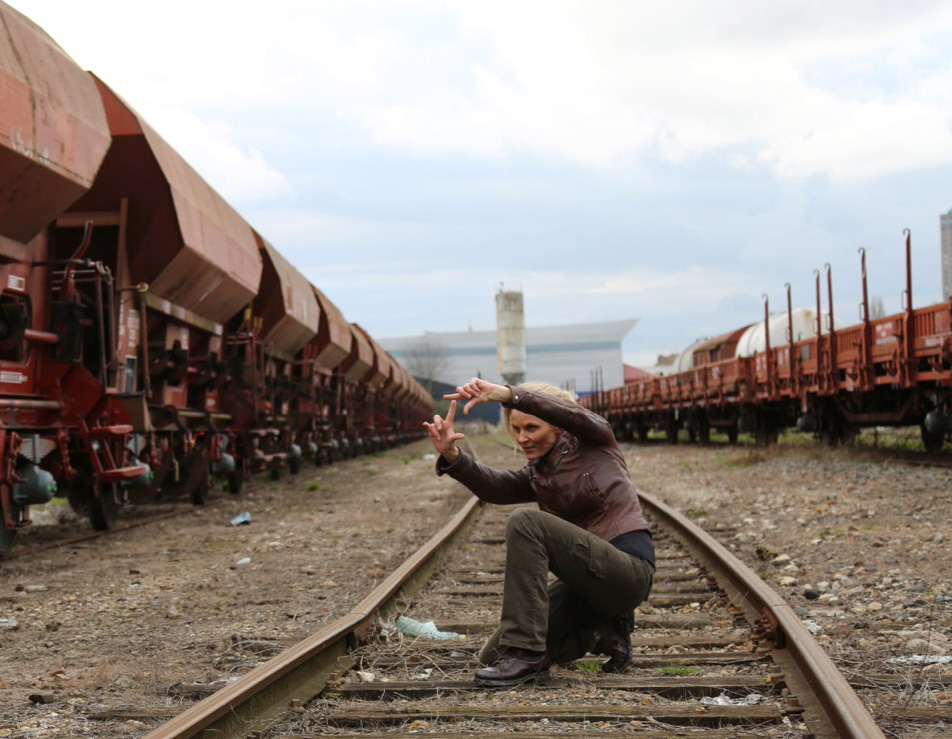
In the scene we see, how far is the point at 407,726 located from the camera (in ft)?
10.5

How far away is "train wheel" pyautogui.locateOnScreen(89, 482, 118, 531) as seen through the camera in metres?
9.45

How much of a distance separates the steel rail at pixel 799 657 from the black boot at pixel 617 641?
58cm

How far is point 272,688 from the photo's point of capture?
343 centimetres

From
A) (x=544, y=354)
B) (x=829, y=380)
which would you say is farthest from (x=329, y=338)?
(x=544, y=354)

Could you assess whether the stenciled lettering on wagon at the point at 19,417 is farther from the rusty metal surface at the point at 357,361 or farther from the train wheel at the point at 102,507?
the rusty metal surface at the point at 357,361

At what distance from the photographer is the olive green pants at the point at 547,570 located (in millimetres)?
3604

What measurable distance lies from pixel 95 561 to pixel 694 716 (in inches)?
234

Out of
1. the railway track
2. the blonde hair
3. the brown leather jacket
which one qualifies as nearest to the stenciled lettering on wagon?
the railway track

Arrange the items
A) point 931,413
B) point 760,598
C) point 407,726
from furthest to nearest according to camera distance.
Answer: point 931,413, point 760,598, point 407,726

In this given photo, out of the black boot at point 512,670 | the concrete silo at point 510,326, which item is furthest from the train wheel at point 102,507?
the concrete silo at point 510,326

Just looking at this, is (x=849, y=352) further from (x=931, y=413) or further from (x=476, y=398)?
(x=476, y=398)

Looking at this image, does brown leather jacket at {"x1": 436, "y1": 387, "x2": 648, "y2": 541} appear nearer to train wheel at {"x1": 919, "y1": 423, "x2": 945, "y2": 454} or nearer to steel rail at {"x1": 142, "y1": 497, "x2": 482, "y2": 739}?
steel rail at {"x1": 142, "y1": 497, "x2": 482, "y2": 739}

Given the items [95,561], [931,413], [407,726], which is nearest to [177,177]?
[95,561]

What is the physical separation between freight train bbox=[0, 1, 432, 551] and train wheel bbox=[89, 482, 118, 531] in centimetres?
1
